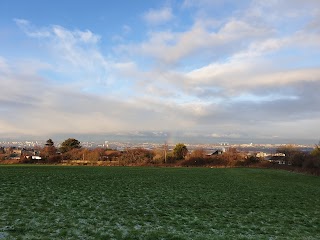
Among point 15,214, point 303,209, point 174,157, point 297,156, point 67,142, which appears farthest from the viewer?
point 67,142

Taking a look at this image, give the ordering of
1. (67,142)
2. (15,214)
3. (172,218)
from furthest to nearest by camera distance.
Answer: (67,142)
(172,218)
(15,214)

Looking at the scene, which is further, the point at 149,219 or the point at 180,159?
the point at 180,159

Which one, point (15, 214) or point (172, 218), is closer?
point (15, 214)

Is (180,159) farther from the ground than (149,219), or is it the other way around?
(180,159)

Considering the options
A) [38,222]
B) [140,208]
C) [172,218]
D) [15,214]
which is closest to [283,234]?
[172,218]

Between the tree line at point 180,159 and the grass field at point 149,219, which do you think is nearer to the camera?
the grass field at point 149,219

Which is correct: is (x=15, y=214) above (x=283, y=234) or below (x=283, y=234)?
above

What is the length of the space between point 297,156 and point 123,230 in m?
92.3

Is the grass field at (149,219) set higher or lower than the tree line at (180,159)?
lower

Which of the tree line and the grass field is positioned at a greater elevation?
the tree line

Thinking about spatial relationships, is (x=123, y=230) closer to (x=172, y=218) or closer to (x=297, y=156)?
(x=172, y=218)

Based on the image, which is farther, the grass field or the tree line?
the tree line

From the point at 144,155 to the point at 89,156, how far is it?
21.7 metres

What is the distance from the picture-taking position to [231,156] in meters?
113
